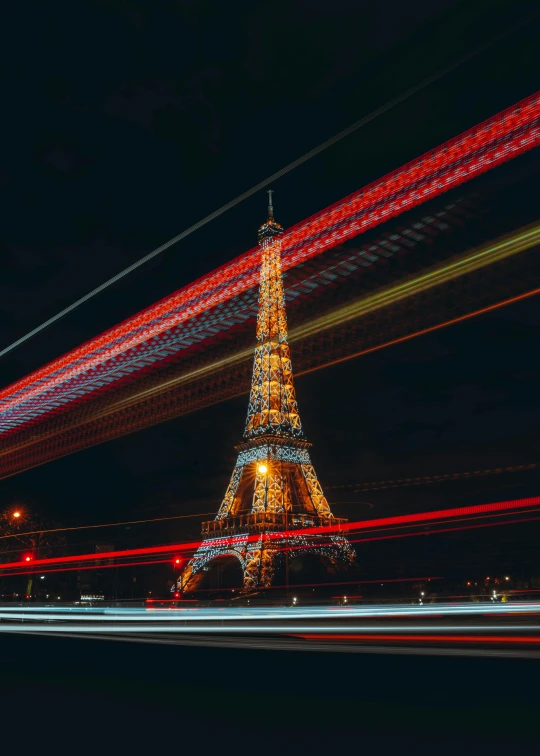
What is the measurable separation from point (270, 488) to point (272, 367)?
10227 millimetres

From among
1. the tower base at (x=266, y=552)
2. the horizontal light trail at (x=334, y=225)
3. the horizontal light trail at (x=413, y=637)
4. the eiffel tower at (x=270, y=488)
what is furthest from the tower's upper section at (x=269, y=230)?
the horizontal light trail at (x=413, y=637)

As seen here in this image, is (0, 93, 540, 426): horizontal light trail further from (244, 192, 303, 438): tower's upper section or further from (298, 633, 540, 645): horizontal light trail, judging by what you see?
(244, 192, 303, 438): tower's upper section

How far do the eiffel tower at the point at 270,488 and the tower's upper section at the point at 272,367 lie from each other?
0.07 metres

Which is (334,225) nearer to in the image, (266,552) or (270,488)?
(266,552)

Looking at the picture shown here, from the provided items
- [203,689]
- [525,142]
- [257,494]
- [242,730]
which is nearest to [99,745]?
[242,730]

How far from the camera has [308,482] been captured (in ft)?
143

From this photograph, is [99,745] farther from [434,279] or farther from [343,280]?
[343,280]

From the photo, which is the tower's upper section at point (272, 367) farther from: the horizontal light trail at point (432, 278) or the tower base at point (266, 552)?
the horizontal light trail at point (432, 278)

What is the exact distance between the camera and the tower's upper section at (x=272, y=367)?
45656 millimetres

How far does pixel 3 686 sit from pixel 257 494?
120 ft

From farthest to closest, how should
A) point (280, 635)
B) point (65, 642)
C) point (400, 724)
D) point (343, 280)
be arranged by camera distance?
1. point (343, 280)
2. point (280, 635)
3. point (65, 642)
4. point (400, 724)

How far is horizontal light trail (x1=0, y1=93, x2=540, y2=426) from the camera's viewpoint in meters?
13.4

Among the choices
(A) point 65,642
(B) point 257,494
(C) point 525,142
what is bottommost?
(A) point 65,642

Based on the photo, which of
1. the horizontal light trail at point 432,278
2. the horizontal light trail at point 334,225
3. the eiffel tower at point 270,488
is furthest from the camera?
the eiffel tower at point 270,488
